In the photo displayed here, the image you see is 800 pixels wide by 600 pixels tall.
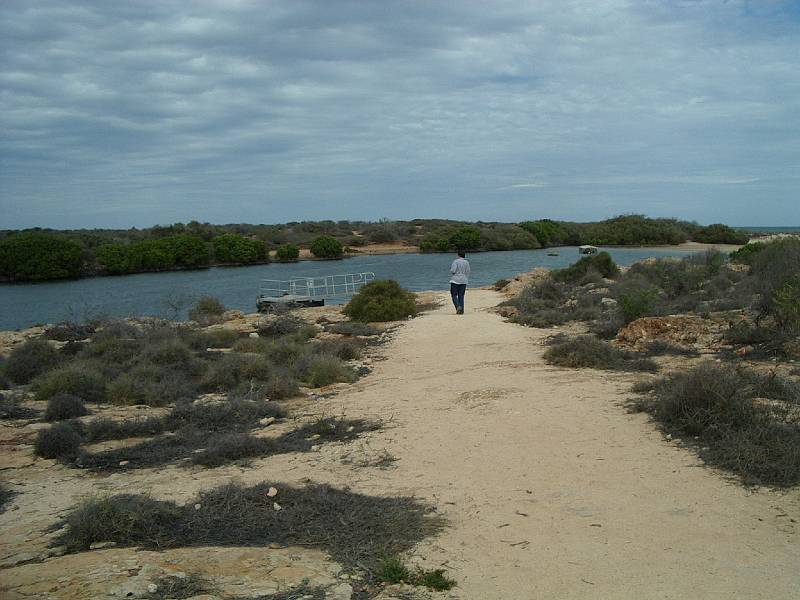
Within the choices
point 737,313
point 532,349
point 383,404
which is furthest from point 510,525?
point 737,313

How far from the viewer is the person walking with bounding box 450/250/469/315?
1914 centimetres

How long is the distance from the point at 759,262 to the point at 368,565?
1655 cm

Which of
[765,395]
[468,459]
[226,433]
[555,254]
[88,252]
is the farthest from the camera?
[555,254]

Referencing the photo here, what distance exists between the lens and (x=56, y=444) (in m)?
8.30

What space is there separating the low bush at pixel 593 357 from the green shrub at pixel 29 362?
10.7m

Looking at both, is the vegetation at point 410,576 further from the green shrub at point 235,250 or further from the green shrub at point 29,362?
the green shrub at point 235,250

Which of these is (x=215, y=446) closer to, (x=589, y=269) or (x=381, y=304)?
(x=381, y=304)

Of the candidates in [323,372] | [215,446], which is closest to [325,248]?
[323,372]

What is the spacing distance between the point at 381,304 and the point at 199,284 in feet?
103

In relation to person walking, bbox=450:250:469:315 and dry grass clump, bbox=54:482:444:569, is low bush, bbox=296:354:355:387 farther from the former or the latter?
person walking, bbox=450:250:469:315

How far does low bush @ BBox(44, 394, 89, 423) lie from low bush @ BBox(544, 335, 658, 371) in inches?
309

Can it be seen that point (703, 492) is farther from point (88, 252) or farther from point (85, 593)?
point (88, 252)

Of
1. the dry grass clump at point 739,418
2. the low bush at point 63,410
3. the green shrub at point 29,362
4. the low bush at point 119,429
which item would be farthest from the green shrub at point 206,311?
the dry grass clump at point 739,418

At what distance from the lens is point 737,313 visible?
1440 centimetres
